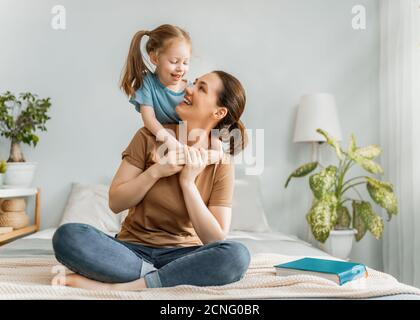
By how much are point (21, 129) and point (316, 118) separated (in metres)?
1.63

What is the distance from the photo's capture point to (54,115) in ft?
8.16

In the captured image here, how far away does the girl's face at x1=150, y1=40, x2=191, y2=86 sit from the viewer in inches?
47.3

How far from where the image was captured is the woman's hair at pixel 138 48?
4.02 ft

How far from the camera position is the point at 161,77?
1240 millimetres

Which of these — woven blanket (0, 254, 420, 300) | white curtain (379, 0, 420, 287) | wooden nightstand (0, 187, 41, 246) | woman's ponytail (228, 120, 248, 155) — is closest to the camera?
woven blanket (0, 254, 420, 300)

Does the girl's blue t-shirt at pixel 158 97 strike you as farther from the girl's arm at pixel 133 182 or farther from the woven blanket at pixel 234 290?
the woven blanket at pixel 234 290

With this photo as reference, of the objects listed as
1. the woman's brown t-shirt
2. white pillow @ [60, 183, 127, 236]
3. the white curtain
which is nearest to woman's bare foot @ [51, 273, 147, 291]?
the woman's brown t-shirt

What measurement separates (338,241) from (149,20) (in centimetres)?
152

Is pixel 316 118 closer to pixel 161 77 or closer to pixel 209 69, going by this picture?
pixel 209 69

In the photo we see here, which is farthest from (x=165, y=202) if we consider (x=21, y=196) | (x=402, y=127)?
(x=402, y=127)

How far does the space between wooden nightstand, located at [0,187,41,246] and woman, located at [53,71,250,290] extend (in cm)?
119

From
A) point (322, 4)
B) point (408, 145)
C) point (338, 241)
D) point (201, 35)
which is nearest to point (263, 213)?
point (338, 241)

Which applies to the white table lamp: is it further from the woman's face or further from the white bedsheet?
the woman's face
